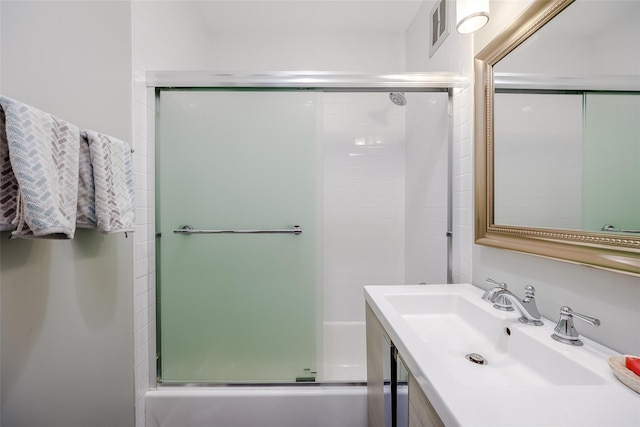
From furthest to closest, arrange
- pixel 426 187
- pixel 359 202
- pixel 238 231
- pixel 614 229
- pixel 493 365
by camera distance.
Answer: pixel 359 202 → pixel 426 187 → pixel 238 231 → pixel 493 365 → pixel 614 229

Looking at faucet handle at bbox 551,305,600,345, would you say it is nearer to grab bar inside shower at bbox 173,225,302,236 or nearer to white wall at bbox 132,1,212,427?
grab bar inside shower at bbox 173,225,302,236

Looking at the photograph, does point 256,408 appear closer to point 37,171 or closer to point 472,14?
point 37,171

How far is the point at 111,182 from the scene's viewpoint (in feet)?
3.06

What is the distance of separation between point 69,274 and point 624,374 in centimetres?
153

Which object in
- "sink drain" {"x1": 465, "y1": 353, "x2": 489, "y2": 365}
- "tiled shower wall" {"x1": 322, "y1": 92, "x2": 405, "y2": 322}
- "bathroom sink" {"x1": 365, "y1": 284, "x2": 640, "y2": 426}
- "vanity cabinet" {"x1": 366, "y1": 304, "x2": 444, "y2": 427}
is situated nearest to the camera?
Result: "bathroom sink" {"x1": 365, "y1": 284, "x2": 640, "y2": 426}

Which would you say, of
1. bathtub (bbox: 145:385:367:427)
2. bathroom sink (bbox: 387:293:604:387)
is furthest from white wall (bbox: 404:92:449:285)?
bathtub (bbox: 145:385:367:427)

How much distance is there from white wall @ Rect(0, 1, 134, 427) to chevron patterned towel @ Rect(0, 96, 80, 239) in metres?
0.13

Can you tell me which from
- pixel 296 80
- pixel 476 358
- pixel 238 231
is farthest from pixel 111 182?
pixel 476 358

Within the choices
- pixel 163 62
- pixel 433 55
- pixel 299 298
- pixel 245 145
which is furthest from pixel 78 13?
pixel 433 55

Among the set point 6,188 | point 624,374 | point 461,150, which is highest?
point 461,150

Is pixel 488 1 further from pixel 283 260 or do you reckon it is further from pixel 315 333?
pixel 315 333

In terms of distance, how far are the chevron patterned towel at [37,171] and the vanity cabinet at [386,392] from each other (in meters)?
1.01

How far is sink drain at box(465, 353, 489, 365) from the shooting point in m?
0.72

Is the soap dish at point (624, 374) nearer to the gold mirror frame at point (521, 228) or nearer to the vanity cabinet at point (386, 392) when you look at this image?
the gold mirror frame at point (521, 228)
